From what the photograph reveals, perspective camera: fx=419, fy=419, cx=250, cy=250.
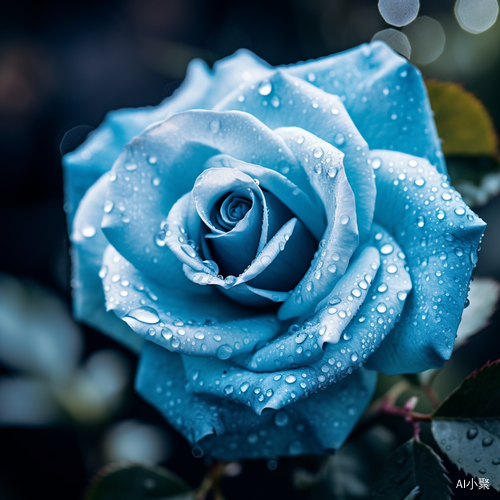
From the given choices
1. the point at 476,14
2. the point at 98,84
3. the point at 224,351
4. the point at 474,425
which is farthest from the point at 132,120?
the point at 98,84

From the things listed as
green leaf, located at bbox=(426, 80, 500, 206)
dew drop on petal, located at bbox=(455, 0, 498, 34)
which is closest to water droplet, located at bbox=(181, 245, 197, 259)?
green leaf, located at bbox=(426, 80, 500, 206)

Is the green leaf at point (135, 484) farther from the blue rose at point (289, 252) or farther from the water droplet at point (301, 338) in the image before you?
the water droplet at point (301, 338)

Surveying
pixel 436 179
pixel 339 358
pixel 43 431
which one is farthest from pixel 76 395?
pixel 436 179

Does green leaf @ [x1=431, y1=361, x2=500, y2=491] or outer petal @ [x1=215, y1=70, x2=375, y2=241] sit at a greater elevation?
outer petal @ [x1=215, y1=70, x2=375, y2=241]

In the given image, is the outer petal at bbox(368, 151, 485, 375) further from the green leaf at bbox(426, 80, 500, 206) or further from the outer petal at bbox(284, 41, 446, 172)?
the green leaf at bbox(426, 80, 500, 206)

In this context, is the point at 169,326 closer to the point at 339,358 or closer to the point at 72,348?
the point at 339,358

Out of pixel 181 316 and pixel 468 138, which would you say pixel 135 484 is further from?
pixel 468 138

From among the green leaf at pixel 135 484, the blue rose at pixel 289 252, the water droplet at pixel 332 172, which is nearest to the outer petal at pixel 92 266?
the blue rose at pixel 289 252
